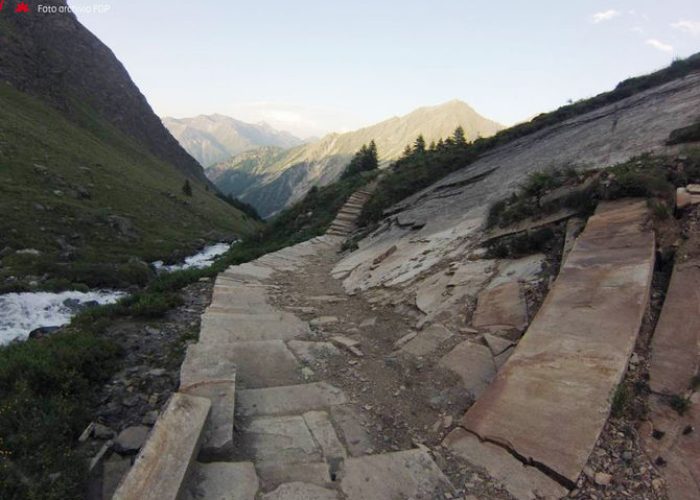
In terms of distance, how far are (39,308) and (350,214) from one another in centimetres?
1442

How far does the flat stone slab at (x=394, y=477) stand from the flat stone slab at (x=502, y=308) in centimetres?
280

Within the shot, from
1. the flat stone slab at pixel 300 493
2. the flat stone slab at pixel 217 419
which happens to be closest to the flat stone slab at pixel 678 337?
the flat stone slab at pixel 300 493

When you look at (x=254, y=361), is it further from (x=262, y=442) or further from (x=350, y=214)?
(x=350, y=214)

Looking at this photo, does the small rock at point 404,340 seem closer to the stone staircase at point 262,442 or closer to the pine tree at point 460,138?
the stone staircase at point 262,442

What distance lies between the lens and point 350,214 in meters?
22.5

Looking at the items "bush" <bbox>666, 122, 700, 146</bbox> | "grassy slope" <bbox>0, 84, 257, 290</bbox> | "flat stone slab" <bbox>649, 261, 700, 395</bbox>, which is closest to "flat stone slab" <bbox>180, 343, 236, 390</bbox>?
"flat stone slab" <bbox>649, 261, 700, 395</bbox>

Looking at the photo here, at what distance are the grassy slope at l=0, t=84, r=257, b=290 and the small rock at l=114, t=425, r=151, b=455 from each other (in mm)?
13400

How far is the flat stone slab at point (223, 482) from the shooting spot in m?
3.63

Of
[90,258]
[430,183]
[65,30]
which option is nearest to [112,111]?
[65,30]

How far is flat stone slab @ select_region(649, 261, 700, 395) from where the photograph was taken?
4.34m

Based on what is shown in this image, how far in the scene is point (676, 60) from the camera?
19984 mm

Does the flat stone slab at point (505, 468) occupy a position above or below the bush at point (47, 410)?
below

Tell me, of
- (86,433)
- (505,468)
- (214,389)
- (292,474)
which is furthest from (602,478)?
(86,433)

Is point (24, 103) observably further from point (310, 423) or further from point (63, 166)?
point (310, 423)
